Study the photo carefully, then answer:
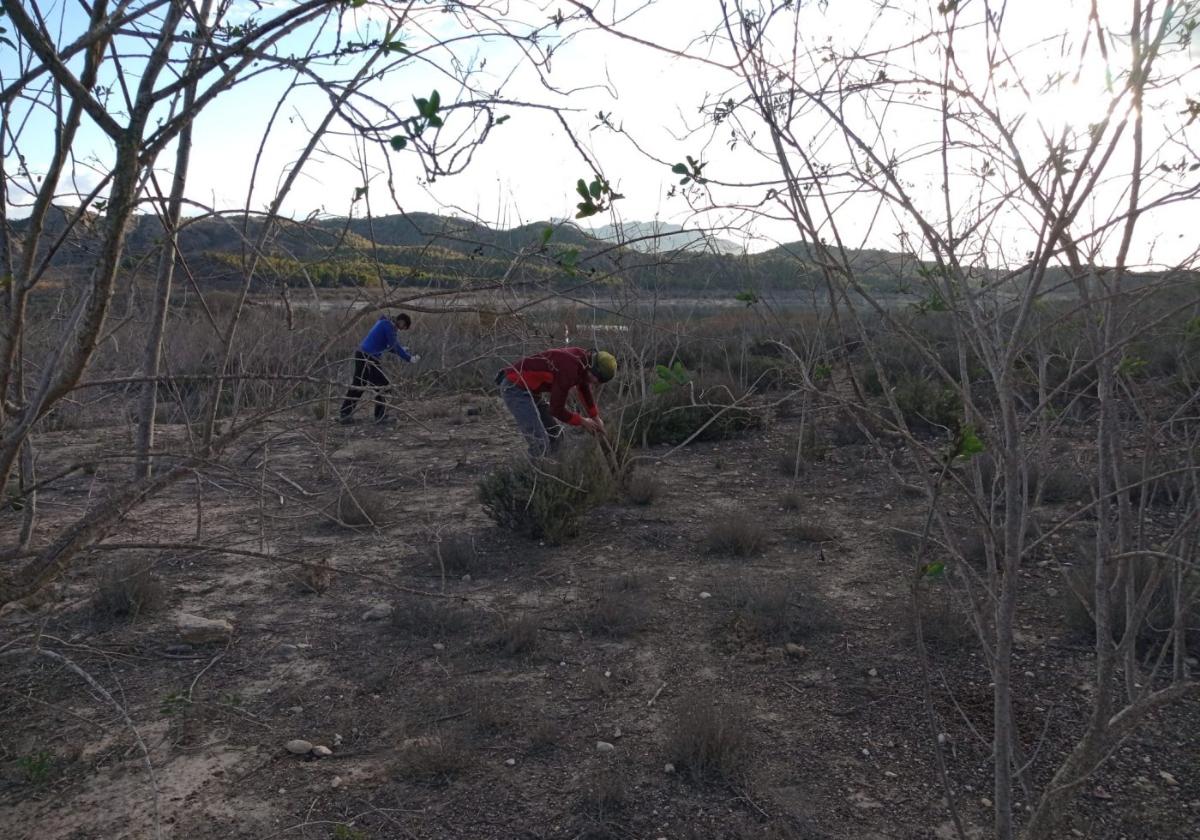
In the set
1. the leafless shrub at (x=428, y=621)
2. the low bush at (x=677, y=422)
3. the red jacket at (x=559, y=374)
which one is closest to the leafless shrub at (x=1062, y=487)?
the low bush at (x=677, y=422)

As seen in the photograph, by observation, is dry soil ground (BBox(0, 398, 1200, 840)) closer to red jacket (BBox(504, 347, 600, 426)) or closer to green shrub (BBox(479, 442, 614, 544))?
green shrub (BBox(479, 442, 614, 544))

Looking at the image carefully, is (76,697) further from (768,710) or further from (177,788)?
(768,710)

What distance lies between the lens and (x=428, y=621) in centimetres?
457

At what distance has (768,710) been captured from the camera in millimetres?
3801

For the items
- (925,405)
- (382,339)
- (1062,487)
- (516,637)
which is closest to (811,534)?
(1062,487)

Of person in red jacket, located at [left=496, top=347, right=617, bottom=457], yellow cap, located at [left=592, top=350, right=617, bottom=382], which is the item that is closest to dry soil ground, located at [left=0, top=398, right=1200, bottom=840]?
person in red jacket, located at [left=496, top=347, right=617, bottom=457]

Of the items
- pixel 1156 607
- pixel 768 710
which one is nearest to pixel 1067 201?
pixel 768 710

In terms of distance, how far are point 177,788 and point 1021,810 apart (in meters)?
2.87

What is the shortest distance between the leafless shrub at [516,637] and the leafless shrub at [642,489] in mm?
2449

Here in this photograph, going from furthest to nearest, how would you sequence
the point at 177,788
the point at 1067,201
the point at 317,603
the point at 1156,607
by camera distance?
the point at 317,603 < the point at 1156,607 < the point at 177,788 < the point at 1067,201

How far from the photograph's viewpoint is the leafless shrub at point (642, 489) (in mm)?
6893

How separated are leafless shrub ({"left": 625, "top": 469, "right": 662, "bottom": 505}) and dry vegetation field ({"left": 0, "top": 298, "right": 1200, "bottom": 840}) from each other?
11.6 inches

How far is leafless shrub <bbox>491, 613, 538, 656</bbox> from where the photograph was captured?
4.29 meters

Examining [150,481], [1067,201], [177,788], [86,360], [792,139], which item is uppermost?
[792,139]
